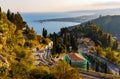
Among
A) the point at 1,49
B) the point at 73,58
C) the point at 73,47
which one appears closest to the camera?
the point at 1,49

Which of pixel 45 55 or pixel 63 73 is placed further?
pixel 45 55

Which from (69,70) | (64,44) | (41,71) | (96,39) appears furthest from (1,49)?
(96,39)

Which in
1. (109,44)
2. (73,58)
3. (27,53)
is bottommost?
(109,44)

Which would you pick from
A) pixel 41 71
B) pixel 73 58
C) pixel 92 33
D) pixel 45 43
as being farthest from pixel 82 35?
pixel 41 71

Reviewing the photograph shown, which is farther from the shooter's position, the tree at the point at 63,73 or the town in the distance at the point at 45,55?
the town in the distance at the point at 45,55

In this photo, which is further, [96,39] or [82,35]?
[82,35]

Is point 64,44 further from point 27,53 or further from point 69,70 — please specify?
point 69,70

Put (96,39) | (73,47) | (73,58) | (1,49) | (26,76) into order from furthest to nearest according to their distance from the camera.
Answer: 1. (96,39)
2. (73,47)
3. (73,58)
4. (1,49)
5. (26,76)

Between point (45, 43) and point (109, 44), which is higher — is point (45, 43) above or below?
above

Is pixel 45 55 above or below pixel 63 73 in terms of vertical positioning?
below

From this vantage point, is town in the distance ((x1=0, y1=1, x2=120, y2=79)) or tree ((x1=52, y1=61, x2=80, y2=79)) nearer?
tree ((x1=52, y1=61, x2=80, y2=79))
